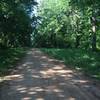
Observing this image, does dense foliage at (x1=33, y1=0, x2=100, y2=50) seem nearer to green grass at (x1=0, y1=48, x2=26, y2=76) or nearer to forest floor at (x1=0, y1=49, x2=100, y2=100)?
green grass at (x1=0, y1=48, x2=26, y2=76)

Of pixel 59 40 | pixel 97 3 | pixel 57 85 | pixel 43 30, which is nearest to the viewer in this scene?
pixel 57 85

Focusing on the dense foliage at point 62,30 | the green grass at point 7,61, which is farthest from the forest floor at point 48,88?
the dense foliage at point 62,30

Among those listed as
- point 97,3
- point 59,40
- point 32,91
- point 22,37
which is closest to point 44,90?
point 32,91

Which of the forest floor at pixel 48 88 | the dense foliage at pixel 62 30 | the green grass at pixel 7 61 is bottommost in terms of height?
the forest floor at pixel 48 88

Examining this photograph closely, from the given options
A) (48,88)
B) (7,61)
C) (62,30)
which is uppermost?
(62,30)

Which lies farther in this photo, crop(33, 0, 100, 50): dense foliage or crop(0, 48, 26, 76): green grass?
crop(33, 0, 100, 50): dense foliage

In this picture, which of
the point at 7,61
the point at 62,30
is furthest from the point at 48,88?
the point at 62,30

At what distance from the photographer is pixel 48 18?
70.6 metres

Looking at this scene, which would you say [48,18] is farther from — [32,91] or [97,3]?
[32,91]

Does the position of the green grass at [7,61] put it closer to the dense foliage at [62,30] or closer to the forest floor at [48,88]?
the forest floor at [48,88]

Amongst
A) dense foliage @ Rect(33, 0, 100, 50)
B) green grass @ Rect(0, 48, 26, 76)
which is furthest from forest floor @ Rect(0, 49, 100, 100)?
dense foliage @ Rect(33, 0, 100, 50)

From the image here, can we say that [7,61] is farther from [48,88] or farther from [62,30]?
[62,30]

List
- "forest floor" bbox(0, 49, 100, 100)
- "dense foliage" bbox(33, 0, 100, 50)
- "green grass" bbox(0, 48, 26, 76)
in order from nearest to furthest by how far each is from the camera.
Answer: "forest floor" bbox(0, 49, 100, 100) < "green grass" bbox(0, 48, 26, 76) < "dense foliage" bbox(33, 0, 100, 50)

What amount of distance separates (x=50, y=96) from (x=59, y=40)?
53.2m
